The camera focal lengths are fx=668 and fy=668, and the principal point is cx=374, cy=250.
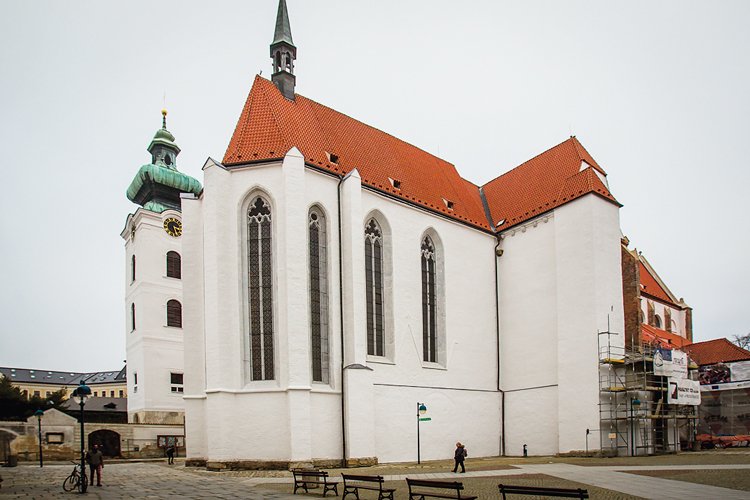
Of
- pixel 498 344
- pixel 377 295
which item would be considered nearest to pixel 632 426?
pixel 498 344

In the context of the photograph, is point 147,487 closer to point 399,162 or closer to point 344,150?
point 344,150

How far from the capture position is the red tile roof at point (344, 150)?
2650cm

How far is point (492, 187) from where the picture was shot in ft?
125

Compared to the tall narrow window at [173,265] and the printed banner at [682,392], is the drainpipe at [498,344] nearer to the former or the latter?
the printed banner at [682,392]

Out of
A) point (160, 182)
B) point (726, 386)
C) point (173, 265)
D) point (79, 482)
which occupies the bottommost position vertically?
point (726, 386)

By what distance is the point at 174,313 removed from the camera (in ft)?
140

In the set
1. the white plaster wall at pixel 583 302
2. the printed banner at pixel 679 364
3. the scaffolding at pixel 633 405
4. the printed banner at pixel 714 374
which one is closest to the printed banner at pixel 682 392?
the printed banner at pixel 679 364

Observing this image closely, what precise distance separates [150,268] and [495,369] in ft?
74.0

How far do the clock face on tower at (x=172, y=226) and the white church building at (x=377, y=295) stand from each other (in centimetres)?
1364

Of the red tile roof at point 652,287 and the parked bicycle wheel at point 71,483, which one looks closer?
the parked bicycle wheel at point 71,483

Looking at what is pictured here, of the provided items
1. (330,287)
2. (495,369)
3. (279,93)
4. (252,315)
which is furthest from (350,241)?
(495,369)

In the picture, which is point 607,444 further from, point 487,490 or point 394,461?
point 487,490

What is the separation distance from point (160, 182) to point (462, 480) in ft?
108

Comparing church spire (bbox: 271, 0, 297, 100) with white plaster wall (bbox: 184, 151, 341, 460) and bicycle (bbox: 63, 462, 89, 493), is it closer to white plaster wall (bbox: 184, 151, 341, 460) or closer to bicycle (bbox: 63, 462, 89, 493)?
white plaster wall (bbox: 184, 151, 341, 460)
